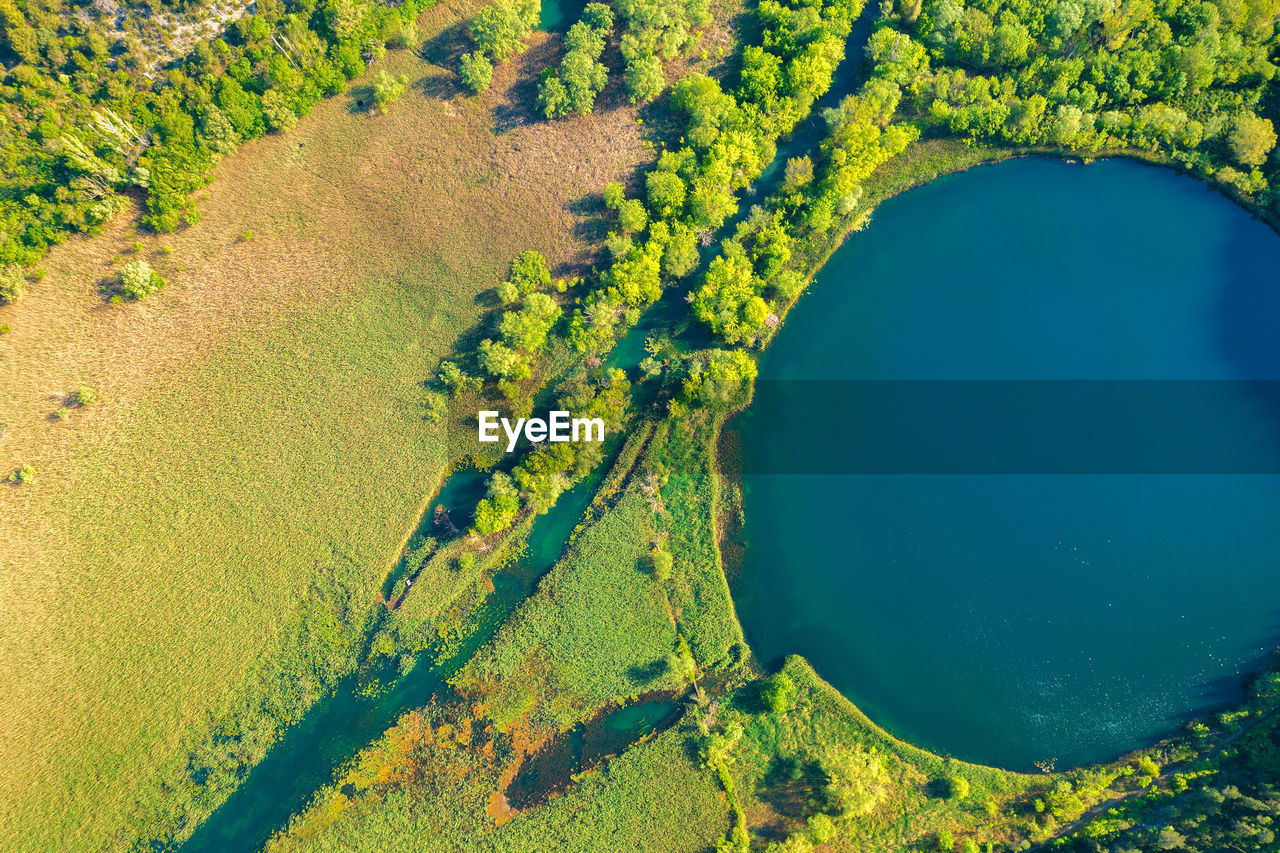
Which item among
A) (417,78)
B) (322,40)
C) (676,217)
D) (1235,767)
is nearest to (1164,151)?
(676,217)

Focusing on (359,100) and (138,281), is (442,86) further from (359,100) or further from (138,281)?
(138,281)

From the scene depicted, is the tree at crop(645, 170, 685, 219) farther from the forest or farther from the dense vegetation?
the dense vegetation

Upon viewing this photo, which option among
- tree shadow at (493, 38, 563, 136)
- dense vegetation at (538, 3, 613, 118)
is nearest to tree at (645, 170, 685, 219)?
dense vegetation at (538, 3, 613, 118)

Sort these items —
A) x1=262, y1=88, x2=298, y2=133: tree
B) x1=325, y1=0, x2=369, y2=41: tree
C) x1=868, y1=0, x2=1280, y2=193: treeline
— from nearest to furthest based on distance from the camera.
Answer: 1. x1=868, y1=0, x2=1280, y2=193: treeline
2. x1=325, y1=0, x2=369, y2=41: tree
3. x1=262, y1=88, x2=298, y2=133: tree

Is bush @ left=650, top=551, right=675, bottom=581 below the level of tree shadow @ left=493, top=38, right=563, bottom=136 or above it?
below

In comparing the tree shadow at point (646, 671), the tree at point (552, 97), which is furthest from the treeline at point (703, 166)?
the tree shadow at point (646, 671)

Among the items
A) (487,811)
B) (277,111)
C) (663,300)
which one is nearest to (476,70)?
(277,111)

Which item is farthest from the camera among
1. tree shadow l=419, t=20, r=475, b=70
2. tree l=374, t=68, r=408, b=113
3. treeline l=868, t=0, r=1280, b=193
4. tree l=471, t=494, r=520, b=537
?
tree shadow l=419, t=20, r=475, b=70
